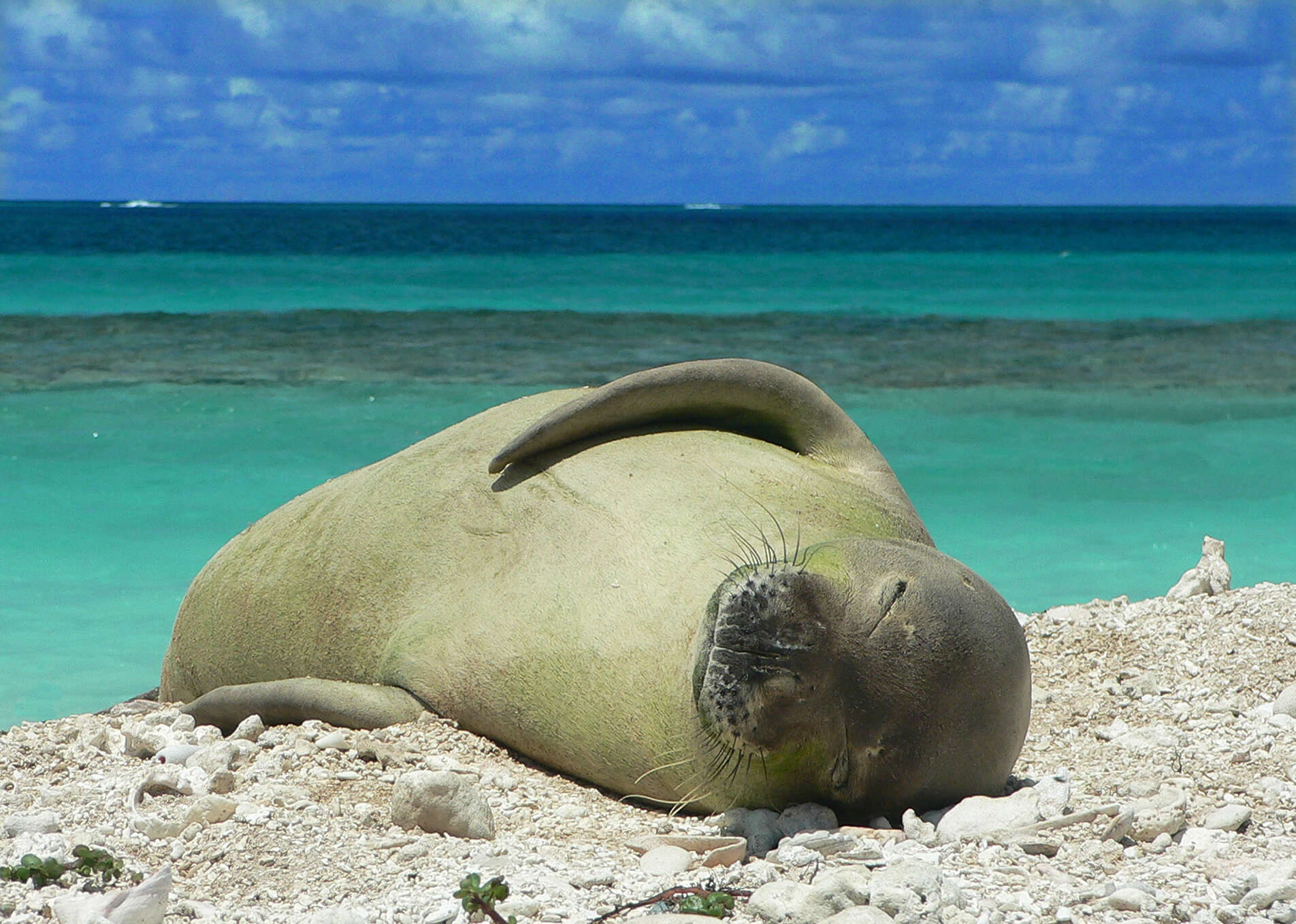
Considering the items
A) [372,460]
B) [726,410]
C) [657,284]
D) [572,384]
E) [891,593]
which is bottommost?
[891,593]

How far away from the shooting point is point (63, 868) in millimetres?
2840

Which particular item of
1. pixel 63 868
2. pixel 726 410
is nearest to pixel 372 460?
pixel 726 410

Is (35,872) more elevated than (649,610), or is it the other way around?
(649,610)

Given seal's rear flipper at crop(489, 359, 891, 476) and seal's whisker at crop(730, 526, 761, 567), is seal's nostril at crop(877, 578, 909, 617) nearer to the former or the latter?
seal's whisker at crop(730, 526, 761, 567)

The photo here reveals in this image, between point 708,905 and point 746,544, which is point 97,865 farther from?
point 746,544

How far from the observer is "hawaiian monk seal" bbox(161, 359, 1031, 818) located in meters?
3.04

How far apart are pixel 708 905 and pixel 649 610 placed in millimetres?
1048

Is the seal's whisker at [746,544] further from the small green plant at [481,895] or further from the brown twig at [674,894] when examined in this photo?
the small green plant at [481,895]

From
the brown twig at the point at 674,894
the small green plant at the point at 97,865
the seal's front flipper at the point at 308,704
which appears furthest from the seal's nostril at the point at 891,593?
the small green plant at the point at 97,865

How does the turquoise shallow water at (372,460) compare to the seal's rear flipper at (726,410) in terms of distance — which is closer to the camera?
the seal's rear flipper at (726,410)

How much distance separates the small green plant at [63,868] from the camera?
110 inches

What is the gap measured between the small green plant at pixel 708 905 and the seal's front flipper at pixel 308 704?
57.1 inches

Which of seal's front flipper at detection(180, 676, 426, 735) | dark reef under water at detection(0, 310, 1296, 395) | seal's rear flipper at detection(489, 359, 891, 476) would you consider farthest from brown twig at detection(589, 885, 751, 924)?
dark reef under water at detection(0, 310, 1296, 395)

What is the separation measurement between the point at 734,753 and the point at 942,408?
396 inches
